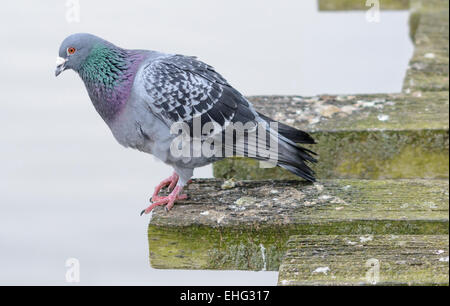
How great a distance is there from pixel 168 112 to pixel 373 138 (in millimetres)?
1277

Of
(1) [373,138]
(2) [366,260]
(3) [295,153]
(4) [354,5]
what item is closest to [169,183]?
(3) [295,153]

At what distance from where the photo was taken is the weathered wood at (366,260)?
2867mm

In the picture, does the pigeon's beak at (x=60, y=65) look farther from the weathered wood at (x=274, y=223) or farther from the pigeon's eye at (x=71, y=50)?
the weathered wood at (x=274, y=223)

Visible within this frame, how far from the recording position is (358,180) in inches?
158

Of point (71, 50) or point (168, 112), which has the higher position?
point (71, 50)

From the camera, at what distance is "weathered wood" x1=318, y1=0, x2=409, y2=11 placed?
9.54 meters

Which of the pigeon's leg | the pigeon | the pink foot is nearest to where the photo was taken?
the pink foot

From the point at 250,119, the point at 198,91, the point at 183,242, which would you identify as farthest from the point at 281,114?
the point at 183,242

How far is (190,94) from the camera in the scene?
4.46 m

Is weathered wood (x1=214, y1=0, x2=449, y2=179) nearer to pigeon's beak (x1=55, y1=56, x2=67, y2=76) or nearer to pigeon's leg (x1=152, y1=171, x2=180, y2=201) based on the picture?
pigeon's leg (x1=152, y1=171, x2=180, y2=201)

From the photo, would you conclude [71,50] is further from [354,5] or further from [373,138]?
[354,5]

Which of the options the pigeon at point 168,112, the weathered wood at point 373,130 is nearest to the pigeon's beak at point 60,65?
the pigeon at point 168,112

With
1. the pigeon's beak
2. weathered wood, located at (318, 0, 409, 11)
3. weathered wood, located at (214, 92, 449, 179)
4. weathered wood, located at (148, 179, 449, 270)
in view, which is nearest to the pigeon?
the pigeon's beak

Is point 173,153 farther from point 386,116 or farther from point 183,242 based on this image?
point 386,116
